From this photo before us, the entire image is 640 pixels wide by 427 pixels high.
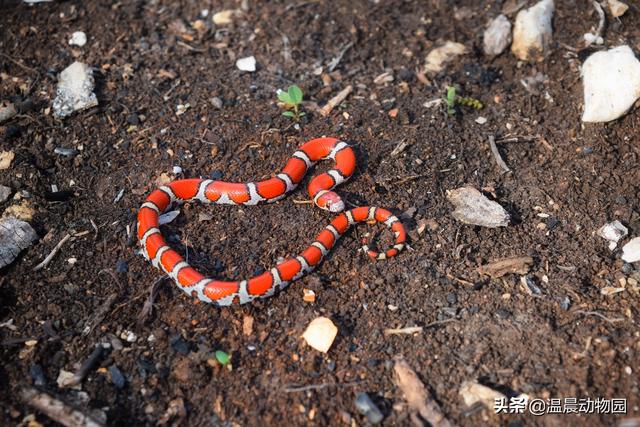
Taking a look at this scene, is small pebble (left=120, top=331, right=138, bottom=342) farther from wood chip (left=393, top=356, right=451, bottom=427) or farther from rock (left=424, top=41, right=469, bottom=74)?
rock (left=424, top=41, right=469, bottom=74)

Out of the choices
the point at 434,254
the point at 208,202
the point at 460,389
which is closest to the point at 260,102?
the point at 208,202

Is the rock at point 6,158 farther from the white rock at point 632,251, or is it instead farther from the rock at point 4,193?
the white rock at point 632,251

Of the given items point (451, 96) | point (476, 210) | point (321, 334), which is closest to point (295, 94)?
point (451, 96)

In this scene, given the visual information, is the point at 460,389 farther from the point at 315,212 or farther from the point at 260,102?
the point at 260,102

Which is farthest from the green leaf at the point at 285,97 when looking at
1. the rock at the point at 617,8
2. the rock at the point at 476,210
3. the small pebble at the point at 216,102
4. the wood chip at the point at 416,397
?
the rock at the point at 617,8

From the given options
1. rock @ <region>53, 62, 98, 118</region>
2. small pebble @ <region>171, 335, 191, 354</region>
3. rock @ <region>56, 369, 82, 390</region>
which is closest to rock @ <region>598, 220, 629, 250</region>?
small pebble @ <region>171, 335, 191, 354</region>

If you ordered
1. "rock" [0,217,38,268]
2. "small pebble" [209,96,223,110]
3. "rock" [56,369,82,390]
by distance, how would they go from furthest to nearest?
1. "small pebble" [209,96,223,110]
2. "rock" [0,217,38,268]
3. "rock" [56,369,82,390]

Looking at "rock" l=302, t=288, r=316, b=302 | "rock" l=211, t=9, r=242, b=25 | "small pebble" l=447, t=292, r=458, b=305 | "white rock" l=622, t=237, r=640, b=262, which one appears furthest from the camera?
"rock" l=211, t=9, r=242, b=25
